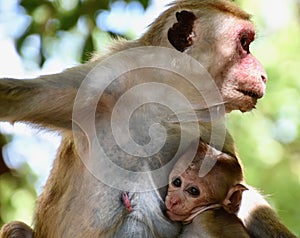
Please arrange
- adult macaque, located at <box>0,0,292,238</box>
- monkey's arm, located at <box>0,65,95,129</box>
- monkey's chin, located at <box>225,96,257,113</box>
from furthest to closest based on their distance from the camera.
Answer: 1. monkey's chin, located at <box>225,96,257,113</box>
2. adult macaque, located at <box>0,0,292,238</box>
3. monkey's arm, located at <box>0,65,95,129</box>

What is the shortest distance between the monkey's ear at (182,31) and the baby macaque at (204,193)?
2.52ft

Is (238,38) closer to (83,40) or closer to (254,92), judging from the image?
(254,92)

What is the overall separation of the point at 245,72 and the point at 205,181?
0.89 m

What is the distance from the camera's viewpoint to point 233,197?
17.1ft

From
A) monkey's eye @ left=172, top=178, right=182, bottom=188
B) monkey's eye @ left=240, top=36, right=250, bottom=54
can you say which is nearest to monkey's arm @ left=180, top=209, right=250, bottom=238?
monkey's eye @ left=172, top=178, right=182, bottom=188

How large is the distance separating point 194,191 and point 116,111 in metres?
0.66

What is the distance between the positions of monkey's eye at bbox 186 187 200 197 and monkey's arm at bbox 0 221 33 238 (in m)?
1.20

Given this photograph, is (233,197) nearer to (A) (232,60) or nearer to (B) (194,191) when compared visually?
(B) (194,191)

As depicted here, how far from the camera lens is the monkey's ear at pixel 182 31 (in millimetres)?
5582

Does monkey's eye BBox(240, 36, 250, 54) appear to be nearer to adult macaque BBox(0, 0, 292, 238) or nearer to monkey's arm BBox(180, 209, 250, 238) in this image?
adult macaque BBox(0, 0, 292, 238)

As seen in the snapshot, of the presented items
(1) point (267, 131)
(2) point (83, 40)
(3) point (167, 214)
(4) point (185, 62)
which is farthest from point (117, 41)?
(1) point (267, 131)

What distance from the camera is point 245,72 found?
5676 millimetres

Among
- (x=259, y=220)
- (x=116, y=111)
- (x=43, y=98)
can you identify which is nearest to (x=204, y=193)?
(x=259, y=220)

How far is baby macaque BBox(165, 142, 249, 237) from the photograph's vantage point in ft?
16.8
